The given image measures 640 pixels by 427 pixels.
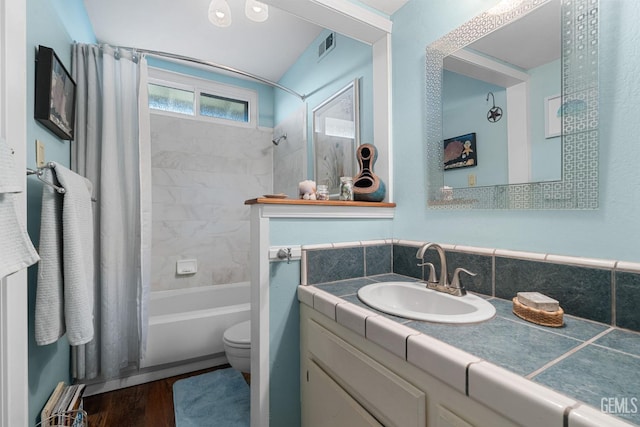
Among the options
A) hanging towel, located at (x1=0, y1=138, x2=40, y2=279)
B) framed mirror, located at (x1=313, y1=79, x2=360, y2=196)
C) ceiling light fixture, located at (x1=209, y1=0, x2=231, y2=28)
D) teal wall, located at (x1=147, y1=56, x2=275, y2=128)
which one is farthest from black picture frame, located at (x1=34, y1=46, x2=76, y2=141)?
framed mirror, located at (x1=313, y1=79, x2=360, y2=196)

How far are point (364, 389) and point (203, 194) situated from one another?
2.34 meters

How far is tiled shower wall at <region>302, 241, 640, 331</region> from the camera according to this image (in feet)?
2.35

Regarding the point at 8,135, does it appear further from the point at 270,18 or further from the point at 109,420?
the point at 270,18

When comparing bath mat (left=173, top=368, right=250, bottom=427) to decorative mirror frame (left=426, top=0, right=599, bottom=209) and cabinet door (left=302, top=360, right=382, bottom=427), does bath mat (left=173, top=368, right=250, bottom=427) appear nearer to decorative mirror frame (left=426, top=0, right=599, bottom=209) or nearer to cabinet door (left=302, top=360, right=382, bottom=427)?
cabinet door (left=302, top=360, right=382, bottom=427)

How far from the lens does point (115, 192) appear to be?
1673 mm

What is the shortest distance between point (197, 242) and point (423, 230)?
2116mm

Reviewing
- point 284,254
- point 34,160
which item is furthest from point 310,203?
point 34,160

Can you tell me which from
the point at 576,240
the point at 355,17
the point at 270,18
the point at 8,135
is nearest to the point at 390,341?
the point at 576,240

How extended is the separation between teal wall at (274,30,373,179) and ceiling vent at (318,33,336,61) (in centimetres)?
2

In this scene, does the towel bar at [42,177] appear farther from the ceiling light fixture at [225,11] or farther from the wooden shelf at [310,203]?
the ceiling light fixture at [225,11]

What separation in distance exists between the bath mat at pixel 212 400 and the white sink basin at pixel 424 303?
1.10m

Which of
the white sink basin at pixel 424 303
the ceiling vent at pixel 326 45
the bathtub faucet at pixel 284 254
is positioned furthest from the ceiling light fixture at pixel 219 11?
the white sink basin at pixel 424 303

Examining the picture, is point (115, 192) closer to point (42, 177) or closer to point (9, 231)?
point (42, 177)

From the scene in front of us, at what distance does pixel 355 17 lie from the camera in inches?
54.1
